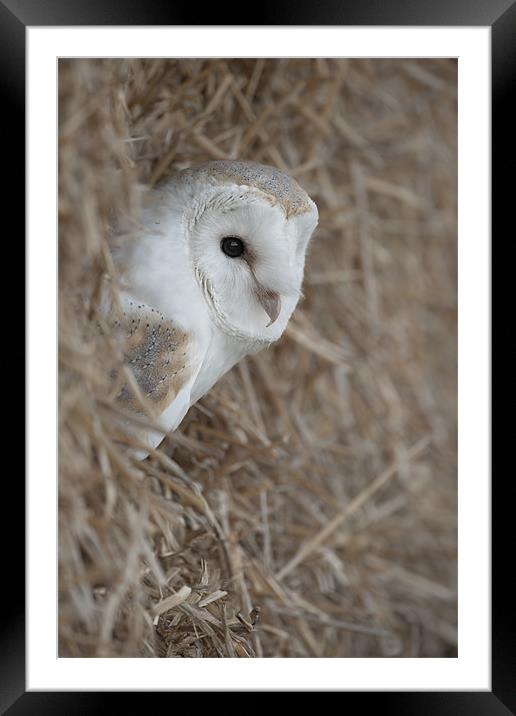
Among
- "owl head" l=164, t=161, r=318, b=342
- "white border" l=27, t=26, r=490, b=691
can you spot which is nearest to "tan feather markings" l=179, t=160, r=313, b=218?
"owl head" l=164, t=161, r=318, b=342

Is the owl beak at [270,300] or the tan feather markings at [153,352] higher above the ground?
the owl beak at [270,300]

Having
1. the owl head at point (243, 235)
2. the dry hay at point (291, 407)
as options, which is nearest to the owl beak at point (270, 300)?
the owl head at point (243, 235)

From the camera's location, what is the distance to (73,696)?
72 centimetres

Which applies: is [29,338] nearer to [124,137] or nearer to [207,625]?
[124,137]

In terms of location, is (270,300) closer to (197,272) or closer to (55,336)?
(197,272)

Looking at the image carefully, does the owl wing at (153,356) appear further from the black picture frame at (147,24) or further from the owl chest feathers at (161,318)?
the black picture frame at (147,24)

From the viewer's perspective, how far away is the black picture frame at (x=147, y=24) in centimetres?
71

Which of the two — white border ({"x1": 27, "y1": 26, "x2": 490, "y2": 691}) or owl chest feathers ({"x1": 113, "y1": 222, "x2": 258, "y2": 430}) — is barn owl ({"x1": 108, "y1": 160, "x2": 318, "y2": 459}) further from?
white border ({"x1": 27, "y1": 26, "x2": 490, "y2": 691})

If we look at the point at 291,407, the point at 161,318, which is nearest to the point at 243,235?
the point at 161,318

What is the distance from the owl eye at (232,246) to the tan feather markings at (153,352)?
10 centimetres

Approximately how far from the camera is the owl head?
0.77 m

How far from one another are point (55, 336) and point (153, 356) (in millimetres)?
118

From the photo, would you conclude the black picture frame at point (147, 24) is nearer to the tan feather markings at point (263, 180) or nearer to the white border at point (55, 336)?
the white border at point (55, 336)

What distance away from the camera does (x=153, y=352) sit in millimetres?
810
